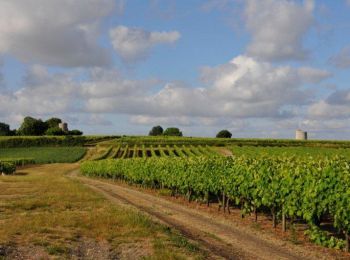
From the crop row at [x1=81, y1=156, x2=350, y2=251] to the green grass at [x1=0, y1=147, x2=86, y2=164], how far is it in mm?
72286

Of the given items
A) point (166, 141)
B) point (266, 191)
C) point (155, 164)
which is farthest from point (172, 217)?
point (166, 141)

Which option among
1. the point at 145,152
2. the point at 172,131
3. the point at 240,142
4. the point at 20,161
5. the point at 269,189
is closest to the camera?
the point at 269,189

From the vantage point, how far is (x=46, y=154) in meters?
111

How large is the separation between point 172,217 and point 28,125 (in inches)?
6314

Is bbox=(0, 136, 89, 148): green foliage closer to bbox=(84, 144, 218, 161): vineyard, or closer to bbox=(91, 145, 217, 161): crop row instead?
bbox=(84, 144, 218, 161): vineyard

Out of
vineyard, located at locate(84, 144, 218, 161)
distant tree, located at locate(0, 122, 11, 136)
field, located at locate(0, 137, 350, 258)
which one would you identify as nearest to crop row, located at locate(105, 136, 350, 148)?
vineyard, located at locate(84, 144, 218, 161)

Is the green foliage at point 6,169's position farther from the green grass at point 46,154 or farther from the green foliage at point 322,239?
the green foliage at point 322,239

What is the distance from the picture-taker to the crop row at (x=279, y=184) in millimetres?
15180

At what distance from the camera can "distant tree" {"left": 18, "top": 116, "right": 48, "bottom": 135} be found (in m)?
170

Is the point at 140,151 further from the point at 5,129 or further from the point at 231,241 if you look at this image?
the point at 5,129

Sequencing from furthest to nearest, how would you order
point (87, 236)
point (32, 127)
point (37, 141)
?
point (32, 127) → point (37, 141) → point (87, 236)

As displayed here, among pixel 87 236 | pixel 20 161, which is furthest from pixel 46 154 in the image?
pixel 87 236

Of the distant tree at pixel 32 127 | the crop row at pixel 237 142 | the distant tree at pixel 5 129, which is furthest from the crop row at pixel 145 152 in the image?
the distant tree at pixel 5 129

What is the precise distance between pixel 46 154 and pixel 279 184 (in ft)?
324
